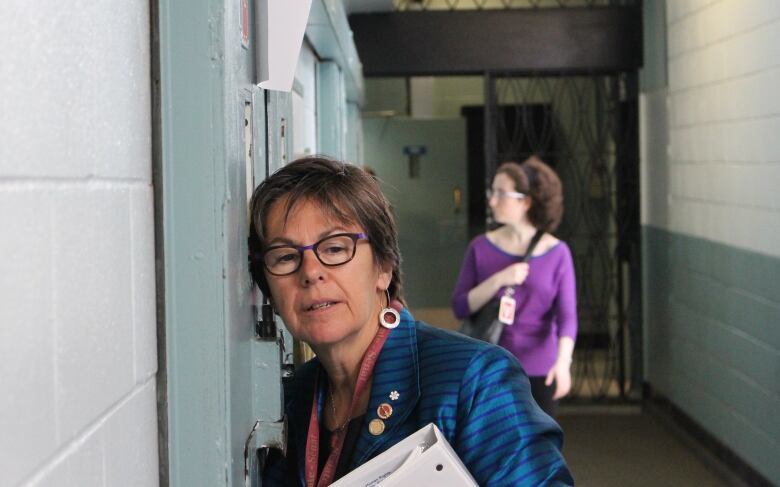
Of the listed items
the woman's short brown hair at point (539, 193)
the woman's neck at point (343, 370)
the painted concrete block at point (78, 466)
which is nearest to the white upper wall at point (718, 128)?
the woman's short brown hair at point (539, 193)

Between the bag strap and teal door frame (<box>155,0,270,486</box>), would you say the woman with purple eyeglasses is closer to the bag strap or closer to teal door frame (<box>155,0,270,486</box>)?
teal door frame (<box>155,0,270,486</box>)

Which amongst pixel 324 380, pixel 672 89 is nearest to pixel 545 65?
pixel 672 89

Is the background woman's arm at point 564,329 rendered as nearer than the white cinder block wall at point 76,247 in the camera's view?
No

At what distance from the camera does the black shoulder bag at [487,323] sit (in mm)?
3889

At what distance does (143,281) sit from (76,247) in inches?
8.8

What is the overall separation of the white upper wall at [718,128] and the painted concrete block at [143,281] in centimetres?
365

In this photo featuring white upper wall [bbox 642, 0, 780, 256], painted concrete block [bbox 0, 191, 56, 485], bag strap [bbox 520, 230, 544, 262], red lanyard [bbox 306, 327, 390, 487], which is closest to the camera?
painted concrete block [bbox 0, 191, 56, 485]

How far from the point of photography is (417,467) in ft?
4.00

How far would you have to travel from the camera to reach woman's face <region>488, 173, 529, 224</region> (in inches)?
161

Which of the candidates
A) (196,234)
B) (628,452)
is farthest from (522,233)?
(196,234)

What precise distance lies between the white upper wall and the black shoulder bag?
48.1 inches

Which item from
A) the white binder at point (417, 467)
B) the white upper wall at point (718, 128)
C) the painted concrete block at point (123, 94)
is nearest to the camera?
the painted concrete block at point (123, 94)

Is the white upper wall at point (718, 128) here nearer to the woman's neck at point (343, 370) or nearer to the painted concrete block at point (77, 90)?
the woman's neck at point (343, 370)

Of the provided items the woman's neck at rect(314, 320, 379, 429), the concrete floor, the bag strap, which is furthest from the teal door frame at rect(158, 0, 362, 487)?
the concrete floor
